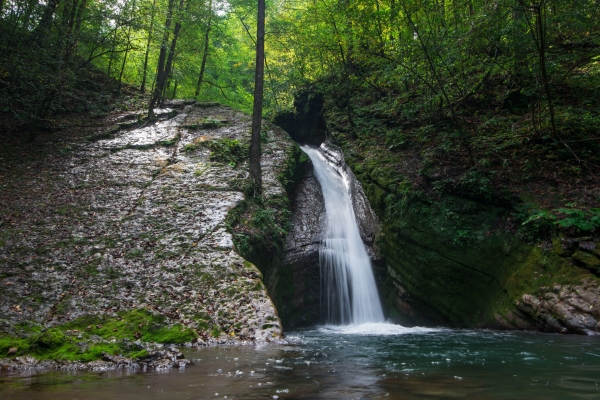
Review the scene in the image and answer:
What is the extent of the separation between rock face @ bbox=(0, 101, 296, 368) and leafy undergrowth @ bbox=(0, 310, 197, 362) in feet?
0.66

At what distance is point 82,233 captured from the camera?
8.46 m

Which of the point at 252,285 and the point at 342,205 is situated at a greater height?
the point at 342,205

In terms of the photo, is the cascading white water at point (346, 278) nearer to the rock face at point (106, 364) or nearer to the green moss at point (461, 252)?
the green moss at point (461, 252)

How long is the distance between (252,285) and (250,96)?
65.9ft

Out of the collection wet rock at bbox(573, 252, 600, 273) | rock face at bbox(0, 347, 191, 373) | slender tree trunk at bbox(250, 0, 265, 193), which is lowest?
rock face at bbox(0, 347, 191, 373)

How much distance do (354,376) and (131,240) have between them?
20.4 feet

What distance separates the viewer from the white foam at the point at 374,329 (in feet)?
29.2

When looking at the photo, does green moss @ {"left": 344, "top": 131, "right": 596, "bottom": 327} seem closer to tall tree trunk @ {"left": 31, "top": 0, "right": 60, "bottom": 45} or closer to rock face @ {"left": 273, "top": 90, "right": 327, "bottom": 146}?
rock face @ {"left": 273, "top": 90, "right": 327, "bottom": 146}

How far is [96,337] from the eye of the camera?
5500mm

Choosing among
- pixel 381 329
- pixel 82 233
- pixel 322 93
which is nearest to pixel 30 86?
pixel 82 233

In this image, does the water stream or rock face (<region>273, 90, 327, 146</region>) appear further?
rock face (<region>273, 90, 327, 146</region>)

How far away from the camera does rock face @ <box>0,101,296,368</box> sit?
21.5 ft

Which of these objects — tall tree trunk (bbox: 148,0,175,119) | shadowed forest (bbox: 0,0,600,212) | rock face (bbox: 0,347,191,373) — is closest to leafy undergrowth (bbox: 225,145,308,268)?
rock face (bbox: 0,347,191,373)

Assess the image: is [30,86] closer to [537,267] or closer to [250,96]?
[250,96]
